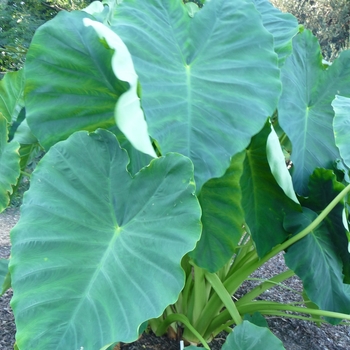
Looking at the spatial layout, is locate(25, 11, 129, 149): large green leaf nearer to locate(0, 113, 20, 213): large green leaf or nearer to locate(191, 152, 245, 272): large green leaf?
locate(0, 113, 20, 213): large green leaf

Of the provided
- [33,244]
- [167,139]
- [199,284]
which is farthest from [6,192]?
[199,284]

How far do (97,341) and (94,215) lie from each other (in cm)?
25

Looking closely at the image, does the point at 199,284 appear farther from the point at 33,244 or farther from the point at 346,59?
the point at 346,59

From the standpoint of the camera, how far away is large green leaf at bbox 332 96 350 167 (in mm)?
909

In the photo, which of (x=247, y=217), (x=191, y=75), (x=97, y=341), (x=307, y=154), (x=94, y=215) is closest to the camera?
(x=97, y=341)

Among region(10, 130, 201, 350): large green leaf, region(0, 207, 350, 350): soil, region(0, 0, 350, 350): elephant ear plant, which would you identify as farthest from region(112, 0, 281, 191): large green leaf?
region(0, 207, 350, 350): soil

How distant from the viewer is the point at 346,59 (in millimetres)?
1277

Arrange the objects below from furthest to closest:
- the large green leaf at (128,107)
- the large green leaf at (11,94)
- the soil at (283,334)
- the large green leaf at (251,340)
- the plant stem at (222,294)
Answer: the large green leaf at (11,94) < the soil at (283,334) < the plant stem at (222,294) < the large green leaf at (251,340) < the large green leaf at (128,107)

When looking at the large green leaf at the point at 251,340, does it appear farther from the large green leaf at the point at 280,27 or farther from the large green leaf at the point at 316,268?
the large green leaf at the point at 280,27

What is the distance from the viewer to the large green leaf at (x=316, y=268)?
1.03 metres

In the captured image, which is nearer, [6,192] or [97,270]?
[97,270]

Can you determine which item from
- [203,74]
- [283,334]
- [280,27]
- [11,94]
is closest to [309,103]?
[280,27]

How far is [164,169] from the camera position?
77 centimetres

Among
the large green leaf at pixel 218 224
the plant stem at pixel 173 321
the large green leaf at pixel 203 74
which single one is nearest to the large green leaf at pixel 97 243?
the large green leaf at pixel 203 74
